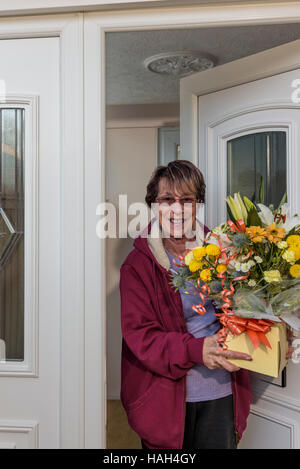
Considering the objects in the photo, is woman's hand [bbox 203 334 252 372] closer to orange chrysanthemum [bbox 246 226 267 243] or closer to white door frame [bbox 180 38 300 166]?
orange chrysanthemum [bbox 246 226 267 243]

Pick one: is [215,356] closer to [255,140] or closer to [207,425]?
[207,425]

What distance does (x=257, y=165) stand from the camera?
5.77 feet

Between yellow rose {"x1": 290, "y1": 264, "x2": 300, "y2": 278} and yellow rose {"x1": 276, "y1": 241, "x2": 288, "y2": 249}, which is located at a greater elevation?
yellow rose {"x1": 276, "y1": 241, "x2": 288, "y2": 249}

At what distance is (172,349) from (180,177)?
1.87 feet

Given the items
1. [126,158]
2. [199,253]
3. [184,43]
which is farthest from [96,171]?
[126,158]

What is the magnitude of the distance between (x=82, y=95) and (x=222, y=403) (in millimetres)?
1138

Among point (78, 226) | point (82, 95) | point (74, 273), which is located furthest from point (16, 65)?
point (74, 273)

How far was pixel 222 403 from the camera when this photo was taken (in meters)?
1.37

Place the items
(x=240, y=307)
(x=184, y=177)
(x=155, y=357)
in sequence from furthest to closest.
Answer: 1. (x=184, y=177)
2. (x=155, y=357)
3. (x=240, y=307)

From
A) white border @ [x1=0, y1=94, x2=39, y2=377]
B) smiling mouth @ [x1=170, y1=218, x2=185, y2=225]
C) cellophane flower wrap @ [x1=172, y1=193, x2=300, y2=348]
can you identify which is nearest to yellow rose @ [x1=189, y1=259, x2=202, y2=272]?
cellophane flower wrap @ [x1=172, y1=193, x2=300, y2=348]

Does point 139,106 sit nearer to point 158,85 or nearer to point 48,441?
point 158,85

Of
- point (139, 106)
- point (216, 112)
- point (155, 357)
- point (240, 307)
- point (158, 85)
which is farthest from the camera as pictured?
point (139, 106)

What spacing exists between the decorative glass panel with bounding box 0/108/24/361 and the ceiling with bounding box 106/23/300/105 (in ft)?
2.22

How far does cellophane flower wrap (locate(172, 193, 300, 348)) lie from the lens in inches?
45.3
